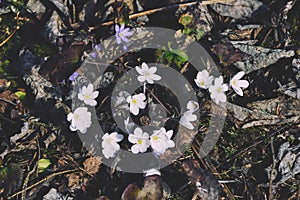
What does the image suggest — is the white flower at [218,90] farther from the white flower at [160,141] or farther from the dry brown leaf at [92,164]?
the dry brown leaf at [92,164]

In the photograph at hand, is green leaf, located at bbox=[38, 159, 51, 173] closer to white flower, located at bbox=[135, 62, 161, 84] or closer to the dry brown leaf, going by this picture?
the dry brown leaf

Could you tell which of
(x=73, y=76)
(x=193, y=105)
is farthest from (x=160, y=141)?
(x=73, y=76)

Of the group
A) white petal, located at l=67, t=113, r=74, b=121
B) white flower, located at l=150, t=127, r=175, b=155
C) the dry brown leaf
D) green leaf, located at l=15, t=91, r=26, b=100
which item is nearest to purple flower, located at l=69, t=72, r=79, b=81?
white petal, located at l=67, t=113, r=74, b=121

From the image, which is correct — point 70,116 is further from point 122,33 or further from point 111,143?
point 122,33

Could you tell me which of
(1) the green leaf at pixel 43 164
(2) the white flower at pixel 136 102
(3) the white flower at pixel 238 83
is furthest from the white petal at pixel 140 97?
(1) the green leaf at pixel 43 164

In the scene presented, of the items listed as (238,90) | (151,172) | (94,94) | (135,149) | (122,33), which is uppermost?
(122,33)

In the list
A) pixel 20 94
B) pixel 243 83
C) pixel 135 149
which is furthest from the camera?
pixel 20 94

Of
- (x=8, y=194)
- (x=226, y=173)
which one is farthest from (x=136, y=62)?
(x=8, y=194)
